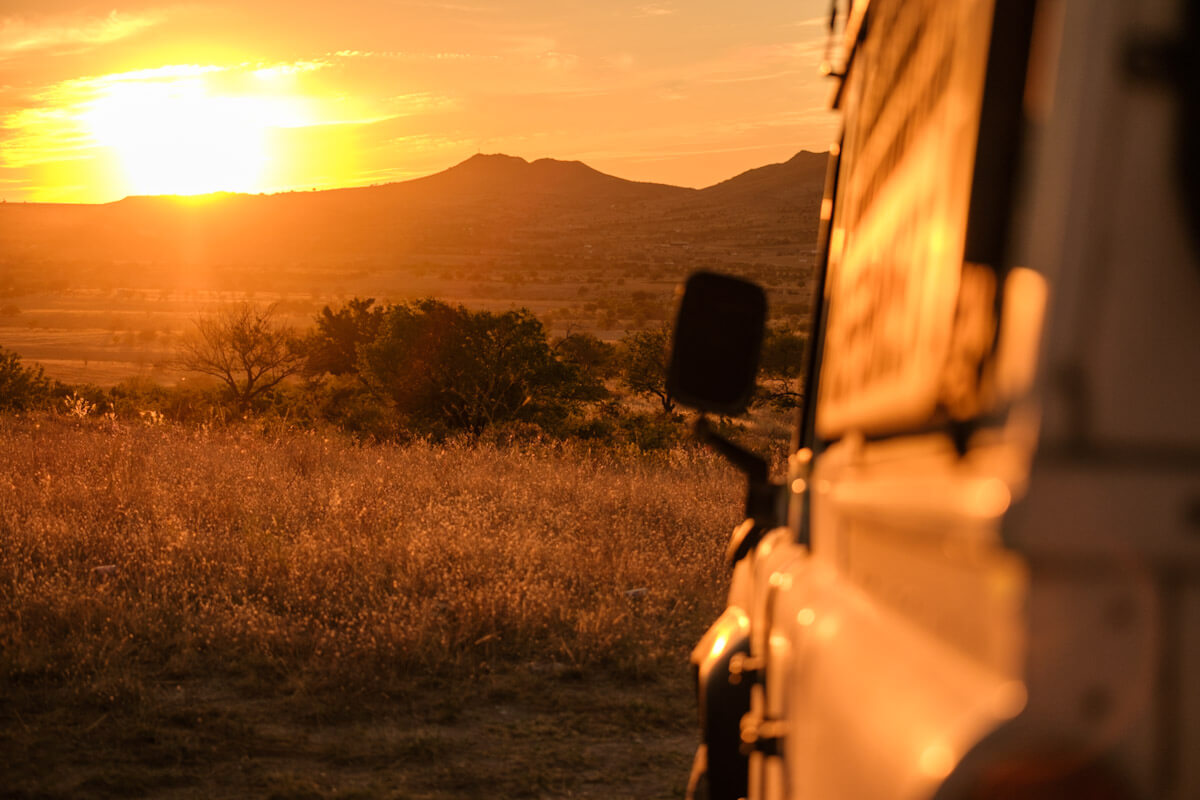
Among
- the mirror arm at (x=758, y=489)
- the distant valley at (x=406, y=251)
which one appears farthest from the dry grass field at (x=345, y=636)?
the distant valley at (x=406, y=251)

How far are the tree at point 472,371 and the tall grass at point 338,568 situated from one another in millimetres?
4913

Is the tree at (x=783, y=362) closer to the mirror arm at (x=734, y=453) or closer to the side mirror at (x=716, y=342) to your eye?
the mirror arm at (x=734, y=453)

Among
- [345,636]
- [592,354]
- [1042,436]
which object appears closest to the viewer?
[1042,436]

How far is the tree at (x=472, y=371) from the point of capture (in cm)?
1490

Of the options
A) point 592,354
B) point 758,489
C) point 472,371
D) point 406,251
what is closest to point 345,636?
point 758,489

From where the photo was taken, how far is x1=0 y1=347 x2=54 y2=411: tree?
17156 millimetres

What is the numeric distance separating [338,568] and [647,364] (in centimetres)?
1363

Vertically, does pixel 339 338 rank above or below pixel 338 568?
above

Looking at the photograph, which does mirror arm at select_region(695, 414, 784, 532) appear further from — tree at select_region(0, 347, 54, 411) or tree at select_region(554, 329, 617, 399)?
tree at select_region(554, 329, 617, 399)

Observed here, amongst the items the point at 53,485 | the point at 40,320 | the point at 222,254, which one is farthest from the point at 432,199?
the point at 53,485

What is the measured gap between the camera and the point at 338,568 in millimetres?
6527

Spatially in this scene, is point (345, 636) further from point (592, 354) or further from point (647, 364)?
point (592, 354)

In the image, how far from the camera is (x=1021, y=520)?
72 centimetres

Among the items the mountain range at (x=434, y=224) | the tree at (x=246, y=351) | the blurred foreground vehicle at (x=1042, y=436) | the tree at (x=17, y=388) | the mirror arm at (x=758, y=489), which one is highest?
the mountain range at (x=434, y=224)
